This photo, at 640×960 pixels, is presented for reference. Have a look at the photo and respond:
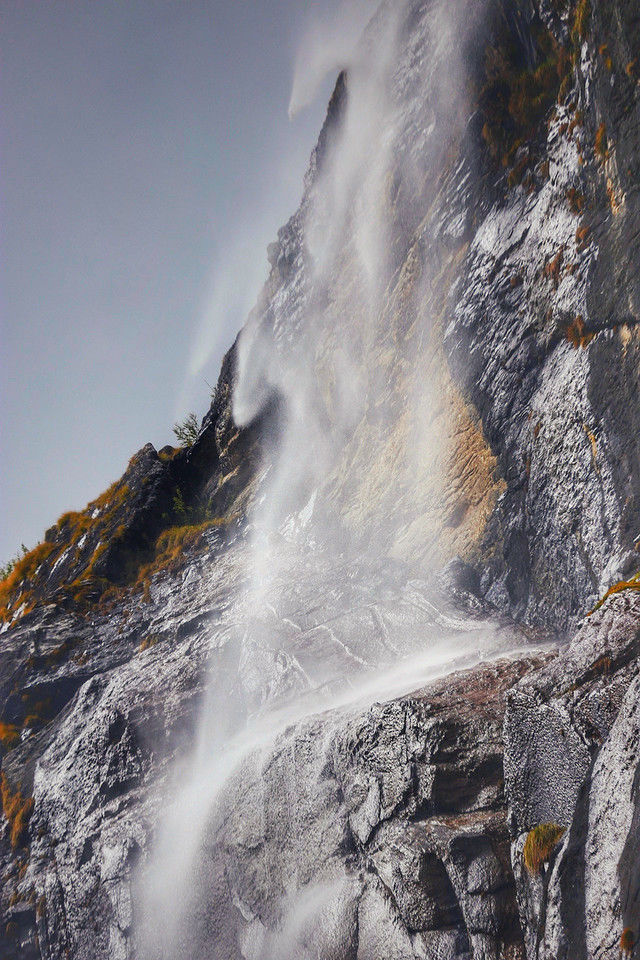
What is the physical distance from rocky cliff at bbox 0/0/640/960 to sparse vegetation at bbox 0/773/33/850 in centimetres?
10

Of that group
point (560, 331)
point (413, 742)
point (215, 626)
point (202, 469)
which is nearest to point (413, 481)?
point (560, 331)

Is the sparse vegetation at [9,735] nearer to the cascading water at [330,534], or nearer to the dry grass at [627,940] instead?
the cascading water at [330,534]

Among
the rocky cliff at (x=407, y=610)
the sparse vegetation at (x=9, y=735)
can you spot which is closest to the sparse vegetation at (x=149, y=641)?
the rocky cliff at (x=407, y=610)

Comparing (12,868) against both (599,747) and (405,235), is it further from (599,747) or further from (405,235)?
(405,235)

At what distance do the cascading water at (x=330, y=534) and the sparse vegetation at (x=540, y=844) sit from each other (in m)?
2.85

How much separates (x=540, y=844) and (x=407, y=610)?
759 cm

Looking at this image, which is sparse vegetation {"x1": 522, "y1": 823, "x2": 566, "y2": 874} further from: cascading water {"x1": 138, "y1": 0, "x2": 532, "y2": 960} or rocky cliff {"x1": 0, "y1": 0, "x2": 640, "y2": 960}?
cascading water {"x1": 138, "y1": 0, "x2": 532, "y2": 960}

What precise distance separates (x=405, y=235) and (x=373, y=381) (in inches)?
175

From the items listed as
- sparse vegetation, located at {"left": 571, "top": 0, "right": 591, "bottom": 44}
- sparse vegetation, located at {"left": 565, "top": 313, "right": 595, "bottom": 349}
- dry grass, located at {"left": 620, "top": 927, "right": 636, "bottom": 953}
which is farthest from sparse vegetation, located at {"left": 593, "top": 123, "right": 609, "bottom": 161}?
dry grass, located at {"left": 620, "top": 927, "right": 636, "bottom": 953}

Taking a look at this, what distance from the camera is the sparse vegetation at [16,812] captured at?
14523 mm

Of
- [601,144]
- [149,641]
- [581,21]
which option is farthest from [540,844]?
[149,641]

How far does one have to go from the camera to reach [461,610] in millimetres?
11836

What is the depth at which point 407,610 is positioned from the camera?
1283 centimetres

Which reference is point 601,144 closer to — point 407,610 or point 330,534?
point 407,610
